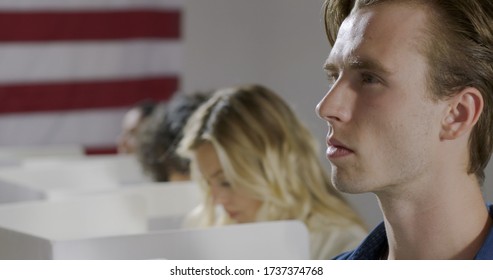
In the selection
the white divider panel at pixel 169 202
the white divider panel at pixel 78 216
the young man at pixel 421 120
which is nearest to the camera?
the young man at pixel 421 120

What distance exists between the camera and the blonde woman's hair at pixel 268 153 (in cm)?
181

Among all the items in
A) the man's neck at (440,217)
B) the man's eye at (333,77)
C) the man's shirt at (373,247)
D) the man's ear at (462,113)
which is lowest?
the man's shirt at (373,247)

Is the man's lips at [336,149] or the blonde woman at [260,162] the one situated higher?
the man's lips at [336,149]

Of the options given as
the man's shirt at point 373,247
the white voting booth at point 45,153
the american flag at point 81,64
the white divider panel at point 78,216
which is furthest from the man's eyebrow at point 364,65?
the american flag at point 81,64

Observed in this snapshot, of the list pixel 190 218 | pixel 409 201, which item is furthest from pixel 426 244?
pixel 190 218

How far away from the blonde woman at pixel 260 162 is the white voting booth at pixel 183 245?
440 millimetres

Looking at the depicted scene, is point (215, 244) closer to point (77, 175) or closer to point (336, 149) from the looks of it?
point (336, 149)

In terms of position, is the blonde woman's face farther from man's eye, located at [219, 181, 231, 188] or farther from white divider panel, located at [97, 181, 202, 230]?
white divider panel, located at [97, 181, 202, 230]

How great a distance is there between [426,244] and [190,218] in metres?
1.21

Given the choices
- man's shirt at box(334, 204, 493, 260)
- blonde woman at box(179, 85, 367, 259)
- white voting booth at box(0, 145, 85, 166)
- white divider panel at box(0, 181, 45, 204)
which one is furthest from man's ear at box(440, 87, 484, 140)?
white voting booth at box(0, 145, 85, 166)

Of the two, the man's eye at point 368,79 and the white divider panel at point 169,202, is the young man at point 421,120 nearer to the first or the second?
the man's eye at point 368,79

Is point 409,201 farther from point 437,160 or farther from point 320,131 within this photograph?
point 320,131

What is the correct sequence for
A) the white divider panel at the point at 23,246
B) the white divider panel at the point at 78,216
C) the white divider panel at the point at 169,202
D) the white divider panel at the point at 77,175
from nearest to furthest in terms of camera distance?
the white divider panel at the point at 23,246 → the white divider panel at the point at 78,216 → the white divider panel at the point at 169,202 → the white divider panel at the point at 77,175

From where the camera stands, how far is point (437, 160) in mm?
854
